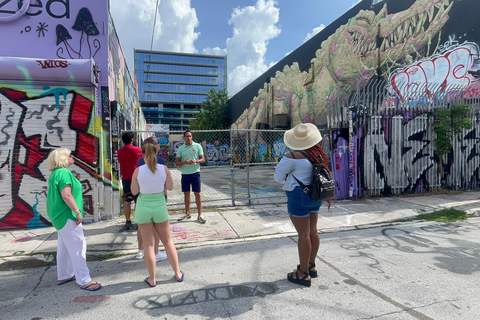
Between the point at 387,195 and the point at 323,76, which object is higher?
the point at 323,76

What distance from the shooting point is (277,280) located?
3.44m

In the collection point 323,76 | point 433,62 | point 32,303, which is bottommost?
point 32,303

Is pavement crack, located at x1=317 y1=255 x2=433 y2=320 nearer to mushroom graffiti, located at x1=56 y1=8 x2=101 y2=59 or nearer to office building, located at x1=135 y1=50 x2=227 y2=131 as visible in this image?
mushroom graffiti, located at x1=56 y1=8 x2=101 y2=59

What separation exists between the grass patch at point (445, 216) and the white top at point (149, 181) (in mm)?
5721

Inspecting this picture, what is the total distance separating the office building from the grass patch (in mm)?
91723

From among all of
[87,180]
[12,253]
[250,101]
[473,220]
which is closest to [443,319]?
[473,220]

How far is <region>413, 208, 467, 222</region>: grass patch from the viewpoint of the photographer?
239 inches

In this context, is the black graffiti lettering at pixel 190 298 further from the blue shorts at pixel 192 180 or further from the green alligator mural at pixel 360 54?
the green alligator mural at pixel 360 54

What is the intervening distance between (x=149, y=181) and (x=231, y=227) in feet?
9.24

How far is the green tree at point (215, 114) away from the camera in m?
36.2

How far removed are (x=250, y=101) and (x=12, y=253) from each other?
2740 cm

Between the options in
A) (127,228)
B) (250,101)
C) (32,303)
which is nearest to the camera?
(32,303)

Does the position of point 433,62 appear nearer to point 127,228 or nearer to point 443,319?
point 443,319

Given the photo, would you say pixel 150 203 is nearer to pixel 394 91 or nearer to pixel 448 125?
pixel 448 125
